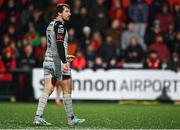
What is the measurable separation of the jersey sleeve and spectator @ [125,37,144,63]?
35.3 ft

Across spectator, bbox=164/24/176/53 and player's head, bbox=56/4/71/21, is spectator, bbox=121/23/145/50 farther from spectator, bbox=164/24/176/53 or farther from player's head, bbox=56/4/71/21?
player's head, bbox=56/4/71/21

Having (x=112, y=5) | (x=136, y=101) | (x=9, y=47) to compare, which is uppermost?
(x=112, y=5)

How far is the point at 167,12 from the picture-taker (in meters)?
25.6

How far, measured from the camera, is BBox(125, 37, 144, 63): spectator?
78.1ft

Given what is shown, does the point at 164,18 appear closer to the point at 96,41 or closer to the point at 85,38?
the point at 96,41

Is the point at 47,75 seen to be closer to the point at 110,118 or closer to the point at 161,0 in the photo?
the point at 110,118

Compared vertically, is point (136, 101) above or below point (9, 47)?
below

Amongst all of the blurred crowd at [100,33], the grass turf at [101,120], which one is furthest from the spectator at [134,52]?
the grass turf at [101,120]

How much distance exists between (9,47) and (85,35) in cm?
275

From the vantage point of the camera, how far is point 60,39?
13094mm

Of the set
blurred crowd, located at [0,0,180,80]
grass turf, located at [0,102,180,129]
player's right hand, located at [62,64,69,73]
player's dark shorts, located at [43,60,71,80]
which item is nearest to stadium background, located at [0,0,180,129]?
blurred crowd, located at [0,0,180,80]

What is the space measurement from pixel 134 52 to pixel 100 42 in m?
1.47

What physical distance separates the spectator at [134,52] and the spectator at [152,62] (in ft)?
1.83

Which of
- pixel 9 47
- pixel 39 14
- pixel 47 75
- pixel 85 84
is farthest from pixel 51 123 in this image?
pixel 39 14
